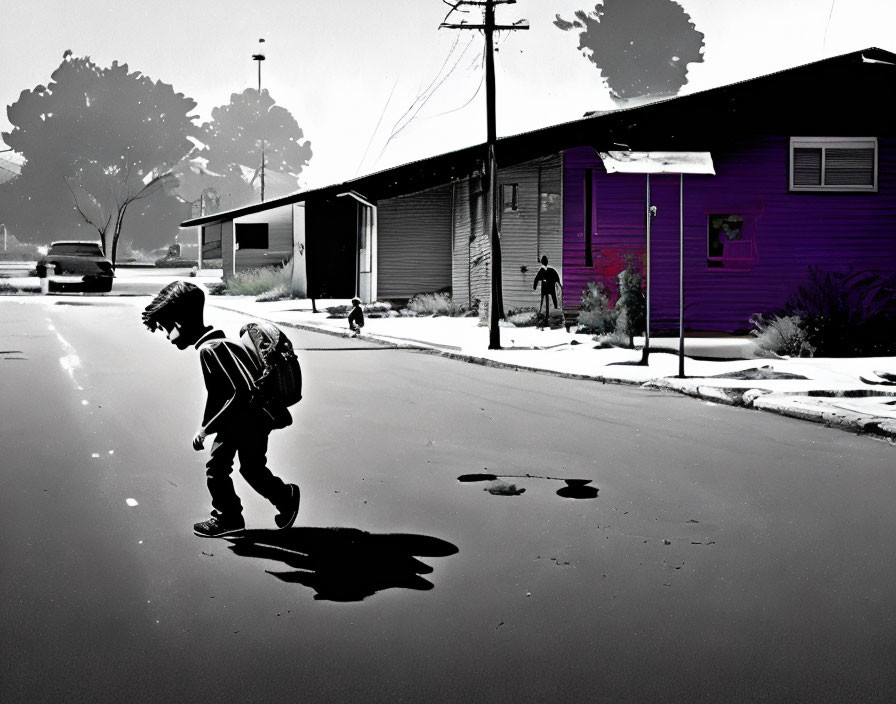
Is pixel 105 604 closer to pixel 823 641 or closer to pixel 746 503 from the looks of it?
pixel 823 641

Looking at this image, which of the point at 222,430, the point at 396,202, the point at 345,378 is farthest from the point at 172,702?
the point at 396,202

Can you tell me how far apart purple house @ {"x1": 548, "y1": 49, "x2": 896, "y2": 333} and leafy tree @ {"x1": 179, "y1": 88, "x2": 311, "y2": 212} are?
126125mm

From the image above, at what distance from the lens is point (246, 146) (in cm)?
15800

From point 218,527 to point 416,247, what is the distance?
35.1 meters

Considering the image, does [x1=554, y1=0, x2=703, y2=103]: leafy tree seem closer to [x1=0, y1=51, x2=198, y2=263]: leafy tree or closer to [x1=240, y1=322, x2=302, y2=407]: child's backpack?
[x1=0, y1=51, x2=198, y2=263]: leafy tree

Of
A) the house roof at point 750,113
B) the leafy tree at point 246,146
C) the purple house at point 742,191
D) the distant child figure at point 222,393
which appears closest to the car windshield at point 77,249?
the purple house at point 742,191

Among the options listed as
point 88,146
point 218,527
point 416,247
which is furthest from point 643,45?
point 218,527

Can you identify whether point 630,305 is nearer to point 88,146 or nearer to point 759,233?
point 759,233

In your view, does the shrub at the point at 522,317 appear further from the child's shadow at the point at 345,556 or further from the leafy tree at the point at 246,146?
the leafy tree at the point at 246,146

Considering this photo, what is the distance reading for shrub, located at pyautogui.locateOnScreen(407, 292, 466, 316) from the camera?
121 ft

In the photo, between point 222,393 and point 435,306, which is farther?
point 435,306

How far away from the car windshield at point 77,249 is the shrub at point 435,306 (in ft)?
66.5

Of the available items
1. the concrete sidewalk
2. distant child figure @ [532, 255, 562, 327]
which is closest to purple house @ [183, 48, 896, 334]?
distant child figure @ [532, 255, 562, 327]

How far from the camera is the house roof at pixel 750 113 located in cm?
2681
